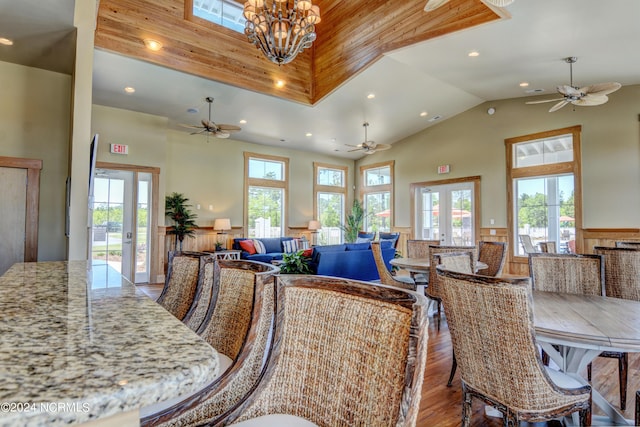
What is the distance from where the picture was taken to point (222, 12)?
5617mm

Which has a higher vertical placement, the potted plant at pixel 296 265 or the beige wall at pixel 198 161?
the beige wall at pixel 198 161

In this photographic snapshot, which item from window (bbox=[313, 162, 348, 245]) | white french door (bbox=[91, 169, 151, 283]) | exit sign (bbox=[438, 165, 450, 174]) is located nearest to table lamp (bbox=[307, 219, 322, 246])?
window (bbox=[313, 162, 348, 245])

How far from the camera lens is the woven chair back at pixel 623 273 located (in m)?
2.55

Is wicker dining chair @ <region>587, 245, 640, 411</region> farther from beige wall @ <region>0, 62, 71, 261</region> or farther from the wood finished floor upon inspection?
beige wall @ <region>0, 62, 71, 261</region>

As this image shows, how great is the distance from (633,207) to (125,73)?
342 inches

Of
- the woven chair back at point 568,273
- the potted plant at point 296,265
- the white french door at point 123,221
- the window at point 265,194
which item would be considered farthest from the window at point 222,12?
the woven chair back at point 568,273

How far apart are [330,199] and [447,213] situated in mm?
3478

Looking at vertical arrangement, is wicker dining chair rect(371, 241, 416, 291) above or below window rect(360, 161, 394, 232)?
below

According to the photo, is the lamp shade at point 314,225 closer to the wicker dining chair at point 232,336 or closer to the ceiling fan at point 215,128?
the ceiling fan at point 215,128

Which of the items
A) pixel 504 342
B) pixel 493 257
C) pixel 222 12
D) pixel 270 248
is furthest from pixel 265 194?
pixel 504 342

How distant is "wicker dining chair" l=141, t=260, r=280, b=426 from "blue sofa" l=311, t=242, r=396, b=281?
3442mm

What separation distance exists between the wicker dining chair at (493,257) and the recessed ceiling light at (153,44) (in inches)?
211

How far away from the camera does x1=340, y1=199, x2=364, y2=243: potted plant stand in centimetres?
988

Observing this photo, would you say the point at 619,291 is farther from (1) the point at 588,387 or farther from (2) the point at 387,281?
(2) the point at 387,281
